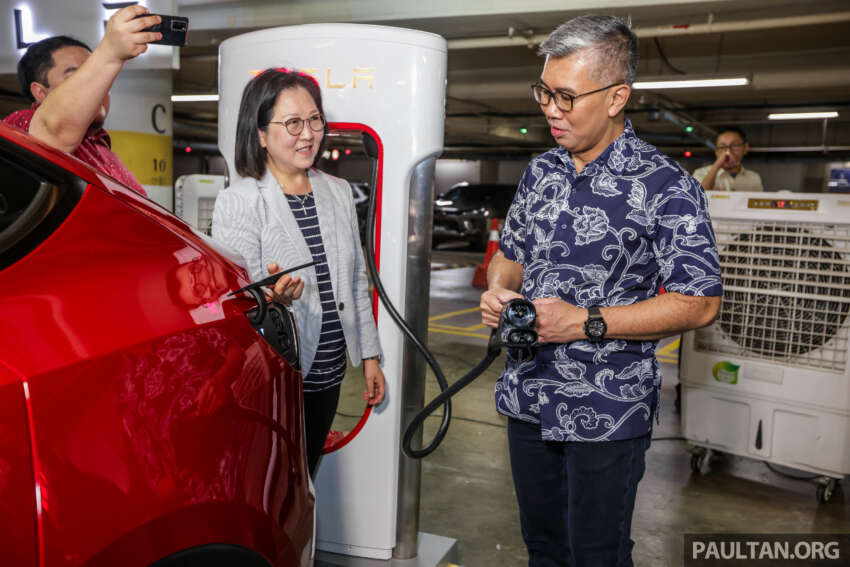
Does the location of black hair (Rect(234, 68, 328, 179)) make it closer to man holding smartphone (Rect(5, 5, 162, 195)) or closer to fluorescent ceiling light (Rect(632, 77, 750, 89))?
man holding smartphone (Rect(5, 5, 162, 195))

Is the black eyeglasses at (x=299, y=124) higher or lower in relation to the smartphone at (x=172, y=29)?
lower

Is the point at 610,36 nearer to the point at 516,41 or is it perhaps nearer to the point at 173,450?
the point at 173,450

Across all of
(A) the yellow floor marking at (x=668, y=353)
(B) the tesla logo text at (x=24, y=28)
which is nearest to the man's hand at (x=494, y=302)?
(B) the tesla logo text at (x=24, y=28)

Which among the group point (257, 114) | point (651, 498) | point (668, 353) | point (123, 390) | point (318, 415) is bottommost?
point (668, 353)

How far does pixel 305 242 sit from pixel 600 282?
80 centimetres

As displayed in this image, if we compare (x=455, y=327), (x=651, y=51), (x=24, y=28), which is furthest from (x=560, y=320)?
(x=651, y=51)

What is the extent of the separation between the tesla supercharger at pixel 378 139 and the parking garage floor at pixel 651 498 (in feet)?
0.69

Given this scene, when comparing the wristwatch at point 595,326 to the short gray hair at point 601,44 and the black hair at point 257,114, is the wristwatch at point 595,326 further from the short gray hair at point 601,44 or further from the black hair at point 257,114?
the black hair at point 257,114

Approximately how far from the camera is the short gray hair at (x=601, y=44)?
4.90 ft

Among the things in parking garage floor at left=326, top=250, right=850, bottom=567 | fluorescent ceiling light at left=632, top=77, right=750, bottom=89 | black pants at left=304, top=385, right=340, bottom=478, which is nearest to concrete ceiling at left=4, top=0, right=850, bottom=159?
fluorescent ceiling light at left=632, top=77, right=750, bottom=89

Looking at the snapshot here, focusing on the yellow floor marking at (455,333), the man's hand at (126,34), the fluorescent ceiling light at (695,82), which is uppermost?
the fluorescent ceiling light at (695,82)

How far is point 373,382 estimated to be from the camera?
2.21 metres

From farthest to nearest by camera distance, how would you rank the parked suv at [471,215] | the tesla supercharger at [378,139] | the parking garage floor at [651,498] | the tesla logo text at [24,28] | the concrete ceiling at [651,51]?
the parked suv at [471,215] → the concrete ceiling at [651,51] → the tesla logo text at [24,28] → the parking garage floor at [651,498] → the tesla supercharger at [378,139]

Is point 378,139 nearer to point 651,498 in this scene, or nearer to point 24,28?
point 651,498
